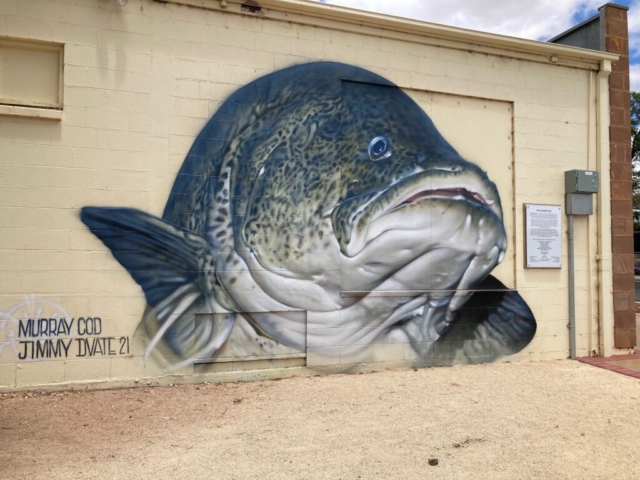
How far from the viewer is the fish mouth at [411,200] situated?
759cm

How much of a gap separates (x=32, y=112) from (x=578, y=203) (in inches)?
311

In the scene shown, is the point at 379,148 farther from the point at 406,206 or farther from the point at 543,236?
the point at 543,236

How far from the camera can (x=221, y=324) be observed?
7.01 metres

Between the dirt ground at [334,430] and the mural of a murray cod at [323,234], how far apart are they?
785 mm

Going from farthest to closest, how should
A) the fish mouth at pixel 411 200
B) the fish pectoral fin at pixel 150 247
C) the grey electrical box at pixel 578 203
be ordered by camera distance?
the grey electrical box at pixel 578 203
the fish mouth at pixel 411 200
the fish pectoral fin at pixel 150 247

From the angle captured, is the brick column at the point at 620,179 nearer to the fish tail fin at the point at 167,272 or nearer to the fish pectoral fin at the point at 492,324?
the fish pectoral fin at the point at 492,324

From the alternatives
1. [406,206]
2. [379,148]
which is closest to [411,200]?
[406,206]

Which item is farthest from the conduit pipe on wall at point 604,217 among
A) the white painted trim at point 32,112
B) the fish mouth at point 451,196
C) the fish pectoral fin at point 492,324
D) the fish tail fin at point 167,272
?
the white painted trim at point 32,112

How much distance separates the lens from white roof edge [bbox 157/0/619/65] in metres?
7.32

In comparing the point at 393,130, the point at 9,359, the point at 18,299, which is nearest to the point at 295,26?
the point at 393,130

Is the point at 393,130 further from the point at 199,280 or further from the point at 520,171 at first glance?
the point at 199,280

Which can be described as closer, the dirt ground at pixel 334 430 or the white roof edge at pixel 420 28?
the dirt ground at pixel 334 430

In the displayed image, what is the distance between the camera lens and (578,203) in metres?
8.86

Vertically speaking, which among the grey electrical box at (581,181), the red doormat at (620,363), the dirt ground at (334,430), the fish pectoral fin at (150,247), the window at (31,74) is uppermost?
the window at (31,74)
